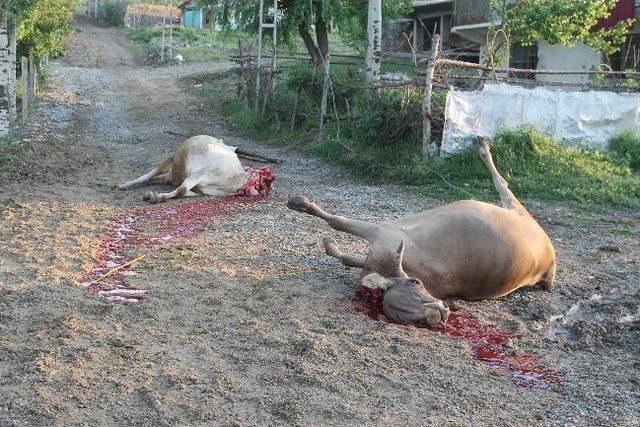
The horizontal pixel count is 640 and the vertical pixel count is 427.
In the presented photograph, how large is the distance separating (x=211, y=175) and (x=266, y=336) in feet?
19.0

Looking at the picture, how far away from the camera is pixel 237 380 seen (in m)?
4.54

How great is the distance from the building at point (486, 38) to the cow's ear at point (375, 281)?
1279 centimetres

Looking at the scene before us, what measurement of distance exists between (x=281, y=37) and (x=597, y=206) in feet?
45.9

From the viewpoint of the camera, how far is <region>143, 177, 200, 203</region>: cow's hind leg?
10164mm

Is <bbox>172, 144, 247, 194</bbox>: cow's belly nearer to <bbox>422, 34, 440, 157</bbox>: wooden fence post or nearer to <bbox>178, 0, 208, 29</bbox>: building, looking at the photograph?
<bbox>422, 34, 440, 157</bbox>: wooden fence post

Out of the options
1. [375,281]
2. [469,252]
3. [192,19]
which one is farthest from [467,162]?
[192,19]

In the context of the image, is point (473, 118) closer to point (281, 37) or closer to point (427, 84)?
point (427, 84)

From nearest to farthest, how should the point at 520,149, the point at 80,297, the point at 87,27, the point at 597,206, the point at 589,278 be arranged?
the point at 80,297, the point at 589,278, the point at 597,206, the point at 520,149, the point at 87,27

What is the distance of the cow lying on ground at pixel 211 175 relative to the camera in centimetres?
1069

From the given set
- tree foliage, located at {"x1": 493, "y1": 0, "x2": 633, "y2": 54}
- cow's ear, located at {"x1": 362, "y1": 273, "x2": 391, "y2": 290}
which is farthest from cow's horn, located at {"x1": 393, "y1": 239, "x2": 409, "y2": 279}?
tree foliage, located at {"x1": 493, "y1": 0, "x2": 633, "y2": 54}

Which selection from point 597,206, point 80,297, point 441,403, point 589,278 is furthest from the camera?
point 597,206

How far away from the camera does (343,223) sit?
6410 mm

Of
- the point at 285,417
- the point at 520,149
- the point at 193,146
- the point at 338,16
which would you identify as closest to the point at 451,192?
the point at 520,149

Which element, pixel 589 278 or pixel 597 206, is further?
pixel 597 206
